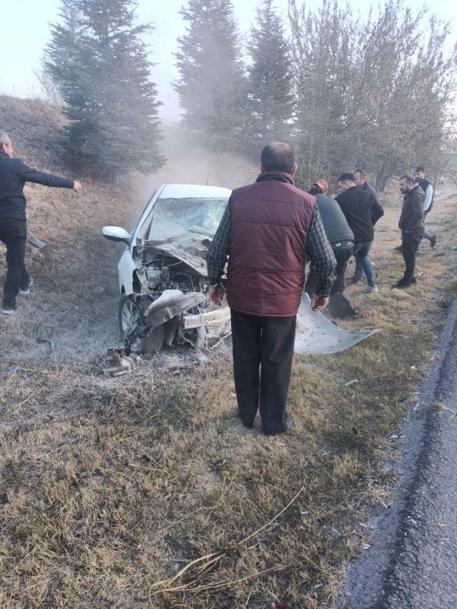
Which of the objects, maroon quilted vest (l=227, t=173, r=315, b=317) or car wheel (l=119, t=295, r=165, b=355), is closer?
maroon quilted vest (l=227, t=173, r=315, b=317)

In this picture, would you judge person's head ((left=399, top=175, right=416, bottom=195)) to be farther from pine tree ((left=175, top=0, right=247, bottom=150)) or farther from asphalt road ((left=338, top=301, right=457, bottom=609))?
pine tree ((left=175, top=0, right=247, bottom=150))

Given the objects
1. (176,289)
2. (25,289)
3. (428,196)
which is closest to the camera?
(176,289)

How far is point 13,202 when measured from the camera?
489 centimetres

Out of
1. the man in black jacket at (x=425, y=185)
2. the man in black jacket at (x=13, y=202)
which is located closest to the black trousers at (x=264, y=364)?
the man in black jacket at (x=13, y=202)

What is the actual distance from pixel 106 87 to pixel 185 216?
6.08 m

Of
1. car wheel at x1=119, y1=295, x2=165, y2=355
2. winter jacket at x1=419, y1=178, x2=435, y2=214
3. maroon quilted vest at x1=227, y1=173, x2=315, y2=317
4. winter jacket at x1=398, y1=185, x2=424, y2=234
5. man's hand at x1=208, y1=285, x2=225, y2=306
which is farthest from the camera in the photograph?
winter jacket at x1=419, y1=178, x2=435, y2=214

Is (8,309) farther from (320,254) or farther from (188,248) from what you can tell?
(320,254)

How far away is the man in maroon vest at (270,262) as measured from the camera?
2.64 metres

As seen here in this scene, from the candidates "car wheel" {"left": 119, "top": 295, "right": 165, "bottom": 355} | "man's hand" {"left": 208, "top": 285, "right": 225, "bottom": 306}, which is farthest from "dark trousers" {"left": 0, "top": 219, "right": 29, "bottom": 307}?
"man's hand" {"left": 208, "top": 285, "right": 225, "bottom": 306}

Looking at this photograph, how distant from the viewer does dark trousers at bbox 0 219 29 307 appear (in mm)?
4945

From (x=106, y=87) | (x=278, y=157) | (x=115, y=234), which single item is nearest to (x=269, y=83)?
(x=106, y=87)

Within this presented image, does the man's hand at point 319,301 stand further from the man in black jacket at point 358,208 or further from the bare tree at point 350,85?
the bare tree at point 350,85

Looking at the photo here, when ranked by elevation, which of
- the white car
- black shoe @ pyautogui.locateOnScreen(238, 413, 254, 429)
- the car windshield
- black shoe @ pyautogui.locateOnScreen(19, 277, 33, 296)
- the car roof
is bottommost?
black shoe @ pyautogui.locateOnScreen(238, 413, 254, 429)

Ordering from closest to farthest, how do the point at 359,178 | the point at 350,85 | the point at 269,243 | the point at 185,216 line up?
1. the point at 269,243
2. the point at 185,216
3. the point at 359,178
4. the point at 350,85
